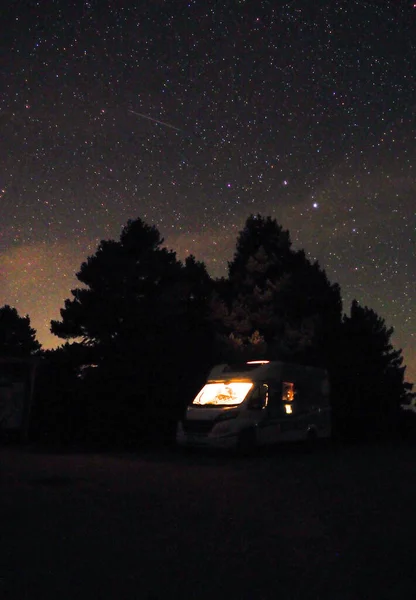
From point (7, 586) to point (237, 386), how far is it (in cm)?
1365

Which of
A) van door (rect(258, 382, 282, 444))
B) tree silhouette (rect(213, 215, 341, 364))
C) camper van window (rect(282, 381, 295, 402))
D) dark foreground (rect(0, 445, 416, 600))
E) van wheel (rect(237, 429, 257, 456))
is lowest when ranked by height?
dark foreground (rect(0, 445, 416, 600))

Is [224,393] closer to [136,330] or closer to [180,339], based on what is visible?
[136,330]

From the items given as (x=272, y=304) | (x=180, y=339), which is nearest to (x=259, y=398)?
(x=180, y=339)

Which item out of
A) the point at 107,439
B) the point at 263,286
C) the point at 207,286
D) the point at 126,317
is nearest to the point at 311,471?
the point at 107,439

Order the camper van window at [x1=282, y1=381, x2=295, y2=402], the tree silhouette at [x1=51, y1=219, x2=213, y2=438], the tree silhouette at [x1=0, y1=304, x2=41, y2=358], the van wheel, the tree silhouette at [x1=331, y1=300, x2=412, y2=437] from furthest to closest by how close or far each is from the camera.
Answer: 1. the tree silhouette at [x1=0, y1=304, x2=41, y2=358]
2. the tree silhouette at [x1=331, y1=300, x2=412, y2=437]
3. the tree silhouette at [x1=51, y1=219, x2=213, y2=438]
4. the camper van window at [x1=282, y1=381, x2=295, y2=402]
5. the van wheel

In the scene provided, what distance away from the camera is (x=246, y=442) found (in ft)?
58.6

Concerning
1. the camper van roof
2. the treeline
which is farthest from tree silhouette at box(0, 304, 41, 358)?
the camper van roof

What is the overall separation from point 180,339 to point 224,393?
594 inches

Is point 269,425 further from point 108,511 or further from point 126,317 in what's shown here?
point 126,317

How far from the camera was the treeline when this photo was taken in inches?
882

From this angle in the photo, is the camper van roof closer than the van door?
No

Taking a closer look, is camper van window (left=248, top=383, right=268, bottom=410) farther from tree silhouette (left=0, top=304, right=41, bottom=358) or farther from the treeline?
tree silhouette (left=0, top=304, right=41, bottom=358)

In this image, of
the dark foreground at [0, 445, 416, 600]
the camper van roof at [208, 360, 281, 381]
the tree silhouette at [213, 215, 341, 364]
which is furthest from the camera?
the tree silhouette at [213, 215, 341, 364]

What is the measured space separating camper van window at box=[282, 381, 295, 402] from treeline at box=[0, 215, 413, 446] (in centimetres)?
441
